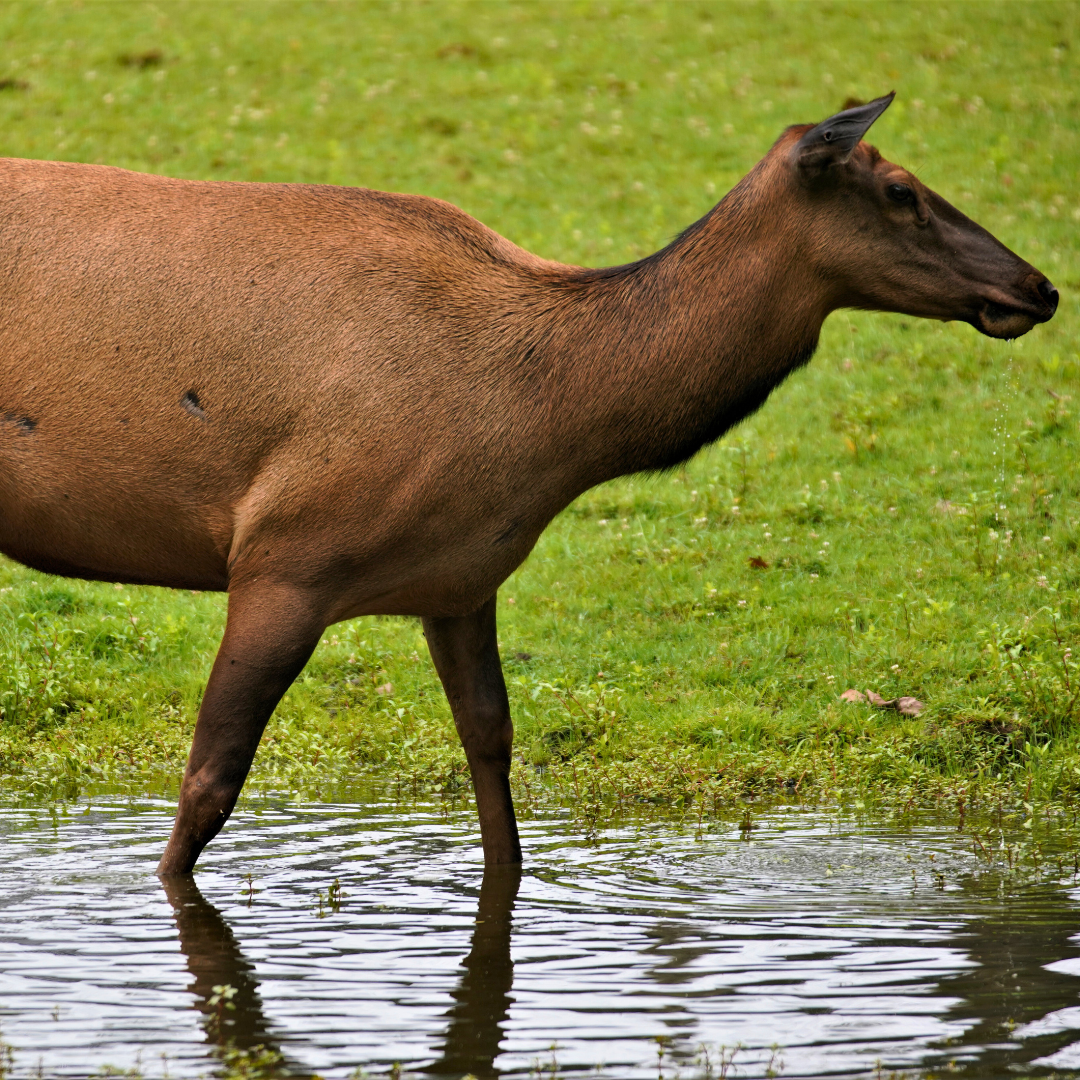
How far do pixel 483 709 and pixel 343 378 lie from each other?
146cm

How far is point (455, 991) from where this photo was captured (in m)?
4.74

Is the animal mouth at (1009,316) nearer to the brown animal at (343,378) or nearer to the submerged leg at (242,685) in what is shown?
the brown animal at (343,378)

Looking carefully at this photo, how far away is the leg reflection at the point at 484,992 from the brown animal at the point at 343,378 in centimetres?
100

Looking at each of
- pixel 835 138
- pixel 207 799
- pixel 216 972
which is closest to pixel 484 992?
pixel 216 972

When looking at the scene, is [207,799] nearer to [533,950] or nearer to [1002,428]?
[533,950]

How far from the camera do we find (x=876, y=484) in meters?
10.6

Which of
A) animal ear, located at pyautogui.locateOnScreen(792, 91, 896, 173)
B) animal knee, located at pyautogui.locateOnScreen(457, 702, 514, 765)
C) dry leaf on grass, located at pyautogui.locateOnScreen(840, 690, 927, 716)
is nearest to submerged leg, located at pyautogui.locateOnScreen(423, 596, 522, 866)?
animal knee, located at pyautogui.locateOnScreen(457, 702, 514, 765)

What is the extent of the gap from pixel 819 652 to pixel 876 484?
251 cm

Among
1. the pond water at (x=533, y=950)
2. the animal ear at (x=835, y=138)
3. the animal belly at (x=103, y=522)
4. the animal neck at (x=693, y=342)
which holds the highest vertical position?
the animal ear at (x=835, y=138)

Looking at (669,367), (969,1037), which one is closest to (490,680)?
(669,367)

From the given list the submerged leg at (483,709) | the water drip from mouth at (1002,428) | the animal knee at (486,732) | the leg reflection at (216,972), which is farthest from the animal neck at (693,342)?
the water drip from mouth at (1002,428)

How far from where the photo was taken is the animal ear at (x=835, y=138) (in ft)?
17.7

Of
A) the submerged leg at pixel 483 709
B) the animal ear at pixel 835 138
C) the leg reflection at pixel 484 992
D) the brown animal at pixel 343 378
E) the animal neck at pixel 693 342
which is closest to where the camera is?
the leg reflection at pixel 484 992

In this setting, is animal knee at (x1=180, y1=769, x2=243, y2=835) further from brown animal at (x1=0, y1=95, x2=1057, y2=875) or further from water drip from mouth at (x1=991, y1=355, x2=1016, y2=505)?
water drip from mouth at (x1=991, y1=355, x2=1016, y2=505)
